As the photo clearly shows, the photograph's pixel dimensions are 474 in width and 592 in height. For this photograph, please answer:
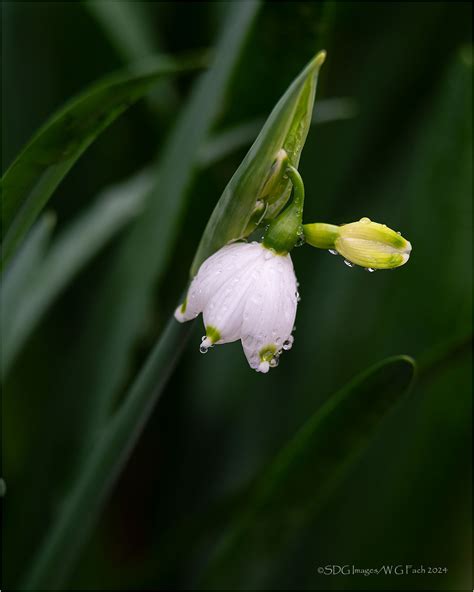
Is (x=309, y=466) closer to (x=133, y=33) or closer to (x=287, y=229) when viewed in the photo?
(x=287, y=229)

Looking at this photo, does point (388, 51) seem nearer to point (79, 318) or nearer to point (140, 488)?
point (79, 318)

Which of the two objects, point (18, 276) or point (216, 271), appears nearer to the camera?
point (216, 271)

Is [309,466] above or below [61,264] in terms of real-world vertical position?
below

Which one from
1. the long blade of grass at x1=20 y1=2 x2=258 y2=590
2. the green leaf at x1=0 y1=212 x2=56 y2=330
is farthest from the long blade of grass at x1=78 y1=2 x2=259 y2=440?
the green leaf at x1=0 y1=212 x2=56 y2=330

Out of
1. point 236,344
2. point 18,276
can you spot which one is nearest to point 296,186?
point 18,276

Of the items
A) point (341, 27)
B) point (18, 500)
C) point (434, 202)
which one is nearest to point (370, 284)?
point (434, 202)

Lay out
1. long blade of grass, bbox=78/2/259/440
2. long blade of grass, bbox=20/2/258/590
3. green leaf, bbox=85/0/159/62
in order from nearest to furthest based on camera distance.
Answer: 1. long blade of grass, bbox=20/2/258/590
2. long blade of grass, bbox=78/2/259/440
3. green leaf, bbox=85/0/159/62

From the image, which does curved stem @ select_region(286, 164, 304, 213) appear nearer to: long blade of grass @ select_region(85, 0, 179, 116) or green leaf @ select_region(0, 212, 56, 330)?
green leaf @ select_region(0, 212, 56, 330)

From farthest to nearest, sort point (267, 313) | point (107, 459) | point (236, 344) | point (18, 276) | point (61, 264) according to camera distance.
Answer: point (236, 344), point (61, 264), point (18, 276), point (107, 459), point (267, 313)
